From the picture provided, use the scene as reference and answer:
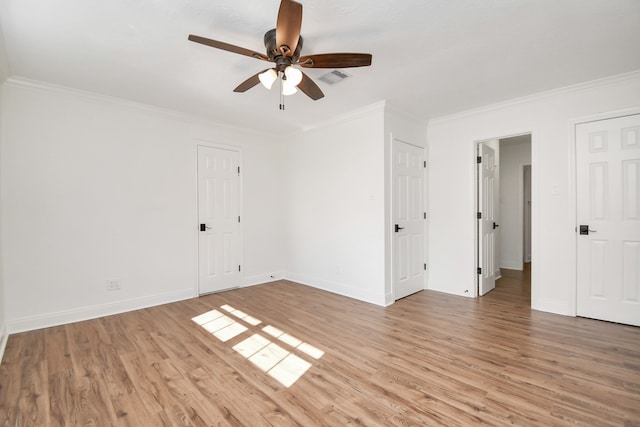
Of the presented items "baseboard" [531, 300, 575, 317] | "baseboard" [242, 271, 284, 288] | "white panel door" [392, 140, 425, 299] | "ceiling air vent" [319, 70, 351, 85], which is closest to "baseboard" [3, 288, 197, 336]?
"baseboard" [242, 271, 284, 288]

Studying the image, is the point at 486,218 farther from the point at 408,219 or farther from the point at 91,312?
the point at 91,312

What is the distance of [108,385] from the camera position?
2.12 metres

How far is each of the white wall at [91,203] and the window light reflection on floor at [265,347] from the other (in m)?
1.10

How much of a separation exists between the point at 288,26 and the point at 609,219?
12.4 ft

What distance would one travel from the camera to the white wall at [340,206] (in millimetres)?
3897

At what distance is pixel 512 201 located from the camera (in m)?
6.04

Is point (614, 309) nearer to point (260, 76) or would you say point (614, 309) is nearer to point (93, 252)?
point (260, 76)

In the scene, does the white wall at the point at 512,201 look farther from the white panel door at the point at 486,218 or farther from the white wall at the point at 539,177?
the white wall at the point at 539,177

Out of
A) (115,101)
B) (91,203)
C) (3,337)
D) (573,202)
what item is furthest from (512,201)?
(3,337)

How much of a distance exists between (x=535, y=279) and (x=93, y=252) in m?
5.29

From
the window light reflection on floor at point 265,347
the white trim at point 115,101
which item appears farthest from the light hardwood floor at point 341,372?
the white trim at point 115,101

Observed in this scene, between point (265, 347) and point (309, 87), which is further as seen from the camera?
point (265, 347)

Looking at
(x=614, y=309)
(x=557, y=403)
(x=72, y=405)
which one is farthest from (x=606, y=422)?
(x=72, y=405)

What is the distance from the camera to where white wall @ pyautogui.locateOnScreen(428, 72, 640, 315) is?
330 cm
